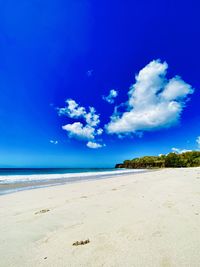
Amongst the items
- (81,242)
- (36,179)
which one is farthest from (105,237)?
(36,179)

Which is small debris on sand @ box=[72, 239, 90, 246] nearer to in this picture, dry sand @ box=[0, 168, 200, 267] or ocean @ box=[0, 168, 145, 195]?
dry sand @ box=[0, 168, 200, 267]

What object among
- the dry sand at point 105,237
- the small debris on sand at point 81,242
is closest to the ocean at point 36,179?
the dry sand at point 105,237

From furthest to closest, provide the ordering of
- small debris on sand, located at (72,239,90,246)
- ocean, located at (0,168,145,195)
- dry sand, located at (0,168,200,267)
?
1. ocean, located at (0,168,145,195)
2. small debris on sand, located at (72,239,90,246)
3. dry sand, located at (0,168,200,267)

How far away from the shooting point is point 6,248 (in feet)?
10.7

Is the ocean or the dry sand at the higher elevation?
the ocean

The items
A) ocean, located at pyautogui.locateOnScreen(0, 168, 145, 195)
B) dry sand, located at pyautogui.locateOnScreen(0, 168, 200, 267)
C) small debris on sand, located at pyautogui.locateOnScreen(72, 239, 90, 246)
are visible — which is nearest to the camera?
dry sand, located at pyautogui.locateOnScreen(0, 168, 200, 267)

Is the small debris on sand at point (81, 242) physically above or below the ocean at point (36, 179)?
below

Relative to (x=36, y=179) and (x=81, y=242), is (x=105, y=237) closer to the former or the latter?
(x=81, y=242)

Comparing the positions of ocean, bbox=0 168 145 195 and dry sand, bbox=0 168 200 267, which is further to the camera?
ocean, bbox=0 168 145 195

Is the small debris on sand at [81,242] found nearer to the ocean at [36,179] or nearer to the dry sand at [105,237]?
the dry sand at [105,237]

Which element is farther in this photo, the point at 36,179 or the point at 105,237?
the point at 36,179

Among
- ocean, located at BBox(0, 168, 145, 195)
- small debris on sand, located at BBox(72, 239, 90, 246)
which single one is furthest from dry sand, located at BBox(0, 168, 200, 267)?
ocean, located at BBox(0, 168, 145, 195)

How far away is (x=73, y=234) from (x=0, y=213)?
3.33m

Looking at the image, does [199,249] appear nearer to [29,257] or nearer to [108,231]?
[108,231]
